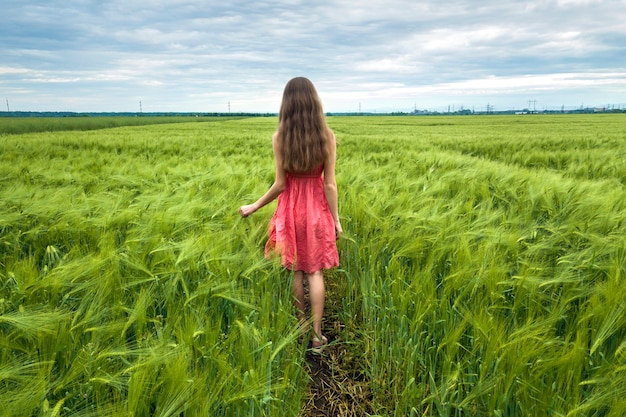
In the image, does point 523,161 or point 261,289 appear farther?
point 523,161

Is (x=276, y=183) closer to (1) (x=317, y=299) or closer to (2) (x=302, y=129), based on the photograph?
(2) (x=302, y=129)

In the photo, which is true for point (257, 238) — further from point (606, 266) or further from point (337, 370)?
point (606, 266)

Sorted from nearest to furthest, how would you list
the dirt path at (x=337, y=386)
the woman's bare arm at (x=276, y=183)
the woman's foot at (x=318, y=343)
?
the dirt path at (x=337, y=386) < the woman's foot at (x=318, y=343) < the woman's bare arm at (x=276, y=183)

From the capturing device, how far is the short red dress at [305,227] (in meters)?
2.36

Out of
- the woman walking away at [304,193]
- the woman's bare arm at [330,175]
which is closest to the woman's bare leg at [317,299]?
the woman walking away at [304,193]

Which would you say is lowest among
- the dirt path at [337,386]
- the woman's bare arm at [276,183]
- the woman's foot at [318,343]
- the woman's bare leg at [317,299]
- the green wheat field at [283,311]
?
the dirt path at [337,386]

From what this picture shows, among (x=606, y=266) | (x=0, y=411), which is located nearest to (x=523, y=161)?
(x=606, y=266)

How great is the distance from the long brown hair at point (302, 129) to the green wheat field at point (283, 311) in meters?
0.56

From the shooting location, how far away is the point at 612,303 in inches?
60.9

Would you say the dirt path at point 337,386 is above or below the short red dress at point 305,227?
below

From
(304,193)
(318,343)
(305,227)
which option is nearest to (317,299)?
(318,343)

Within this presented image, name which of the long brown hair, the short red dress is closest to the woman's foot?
the short red dress

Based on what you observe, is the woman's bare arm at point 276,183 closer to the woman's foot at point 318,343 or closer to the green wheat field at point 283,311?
the green wheat field at point 283,311

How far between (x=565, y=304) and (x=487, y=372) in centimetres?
61
